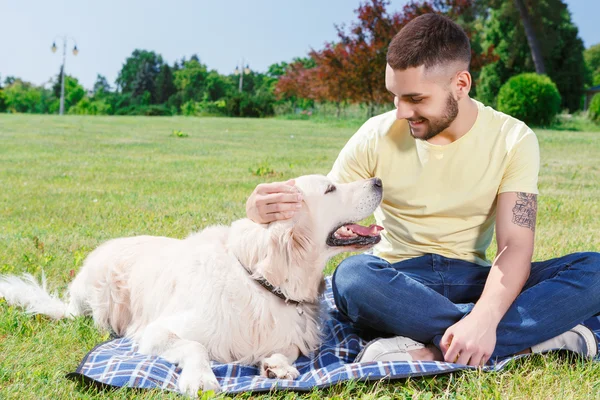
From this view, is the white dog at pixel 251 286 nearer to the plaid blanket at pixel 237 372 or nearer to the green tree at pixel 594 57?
the plaid blanket at pixel 237 372

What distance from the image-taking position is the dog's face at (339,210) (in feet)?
10.2

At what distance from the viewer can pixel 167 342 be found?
290cm

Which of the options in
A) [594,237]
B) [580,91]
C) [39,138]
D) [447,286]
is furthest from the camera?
[580,91]

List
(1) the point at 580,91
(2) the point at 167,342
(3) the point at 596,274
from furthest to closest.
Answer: (1) the point at 580,91, (3) the point at 596,274, (2) the point at 167,342

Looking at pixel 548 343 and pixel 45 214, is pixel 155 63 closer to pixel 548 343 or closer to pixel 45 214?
pixel 45 214

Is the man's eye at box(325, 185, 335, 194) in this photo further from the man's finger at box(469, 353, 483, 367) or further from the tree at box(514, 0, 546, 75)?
the tree at box(514, 0, 546, 75)

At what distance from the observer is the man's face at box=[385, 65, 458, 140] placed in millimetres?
3236

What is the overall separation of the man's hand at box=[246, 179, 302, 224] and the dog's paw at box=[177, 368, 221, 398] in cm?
79

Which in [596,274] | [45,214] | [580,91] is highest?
[580,91]

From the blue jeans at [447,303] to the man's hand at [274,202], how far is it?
525 millimetres

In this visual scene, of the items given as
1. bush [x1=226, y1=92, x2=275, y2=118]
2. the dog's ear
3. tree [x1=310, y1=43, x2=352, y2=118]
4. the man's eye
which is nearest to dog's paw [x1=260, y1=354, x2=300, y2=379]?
the dog's ear

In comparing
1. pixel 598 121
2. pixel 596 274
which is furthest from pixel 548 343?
pixel 598 121

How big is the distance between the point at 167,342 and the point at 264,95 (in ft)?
127

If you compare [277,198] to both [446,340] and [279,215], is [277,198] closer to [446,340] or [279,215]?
[279,215]
